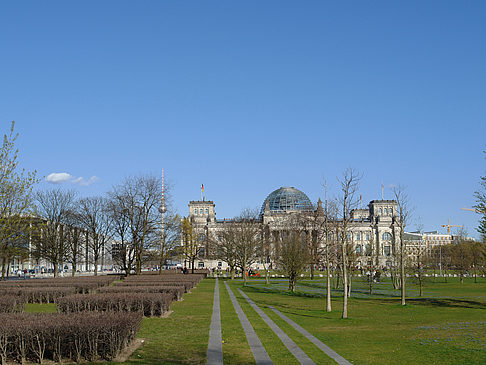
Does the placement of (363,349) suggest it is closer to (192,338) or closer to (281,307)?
(192,338)

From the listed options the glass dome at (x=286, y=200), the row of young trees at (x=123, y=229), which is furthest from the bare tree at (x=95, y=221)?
the glass dome at (x=286, y=200)

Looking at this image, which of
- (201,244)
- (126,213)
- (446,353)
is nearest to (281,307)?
(446,353)

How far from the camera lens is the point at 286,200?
168 metres

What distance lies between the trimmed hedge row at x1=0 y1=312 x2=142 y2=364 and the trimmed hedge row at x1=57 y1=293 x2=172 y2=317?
8.66 m

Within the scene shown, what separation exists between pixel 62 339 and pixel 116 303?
10355mm

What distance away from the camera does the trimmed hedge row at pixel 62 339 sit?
1295 cm

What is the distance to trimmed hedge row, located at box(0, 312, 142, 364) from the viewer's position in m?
13.0

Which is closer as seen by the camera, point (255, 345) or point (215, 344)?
point (255, 345)

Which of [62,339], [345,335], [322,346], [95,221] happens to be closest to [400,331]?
[345,335]

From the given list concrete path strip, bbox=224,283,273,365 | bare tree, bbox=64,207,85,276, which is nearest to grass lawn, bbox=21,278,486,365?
concrete path strip, bbox=224,283,273,365

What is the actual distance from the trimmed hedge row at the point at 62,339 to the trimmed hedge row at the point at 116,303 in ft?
28.4

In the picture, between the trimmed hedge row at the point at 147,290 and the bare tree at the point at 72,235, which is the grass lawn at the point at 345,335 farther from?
the bare tree at the point at 72,235

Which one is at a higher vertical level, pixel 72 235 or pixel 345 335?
pixel 72 235

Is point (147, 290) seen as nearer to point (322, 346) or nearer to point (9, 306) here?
point (9, 306)
